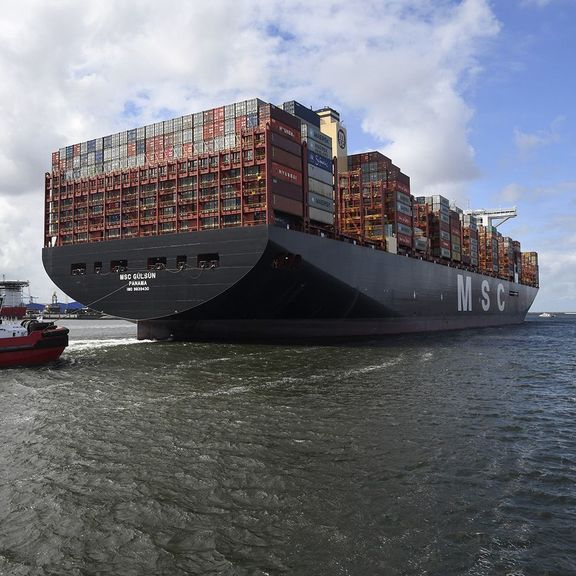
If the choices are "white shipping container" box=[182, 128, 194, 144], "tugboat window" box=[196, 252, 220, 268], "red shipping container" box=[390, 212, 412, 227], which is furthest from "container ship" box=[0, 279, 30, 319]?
"red shipping container" box=[390, 212, 412, 227]

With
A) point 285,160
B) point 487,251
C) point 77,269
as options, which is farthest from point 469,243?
point 77,269

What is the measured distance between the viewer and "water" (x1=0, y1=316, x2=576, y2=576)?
240 inches

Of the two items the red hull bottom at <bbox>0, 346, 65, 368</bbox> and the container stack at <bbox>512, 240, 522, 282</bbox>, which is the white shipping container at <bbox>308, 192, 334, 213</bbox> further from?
the container stack at <bbox>512, 240, 522, 282</bbox>

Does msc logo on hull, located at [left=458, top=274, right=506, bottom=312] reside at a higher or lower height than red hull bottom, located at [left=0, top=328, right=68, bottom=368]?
higher

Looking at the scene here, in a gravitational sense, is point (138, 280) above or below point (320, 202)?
below

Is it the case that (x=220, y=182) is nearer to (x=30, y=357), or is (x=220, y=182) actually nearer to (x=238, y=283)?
(x=238, y=283)

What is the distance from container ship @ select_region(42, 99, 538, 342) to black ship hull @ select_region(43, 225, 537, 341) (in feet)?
0.29

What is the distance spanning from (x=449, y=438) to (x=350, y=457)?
275cm

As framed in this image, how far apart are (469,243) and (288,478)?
59.5 metres

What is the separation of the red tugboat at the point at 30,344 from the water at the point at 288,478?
6152 millimetres

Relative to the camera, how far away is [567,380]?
19.5 metres

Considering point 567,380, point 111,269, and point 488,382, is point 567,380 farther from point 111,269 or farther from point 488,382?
point 111,269

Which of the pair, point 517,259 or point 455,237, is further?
point 517,259

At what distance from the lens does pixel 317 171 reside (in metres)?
35.0
